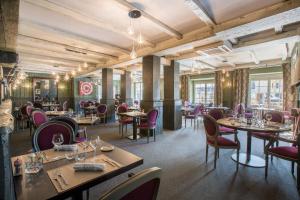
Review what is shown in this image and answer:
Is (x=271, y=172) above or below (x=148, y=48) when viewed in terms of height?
below

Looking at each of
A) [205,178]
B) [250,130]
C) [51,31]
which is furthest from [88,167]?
[51,31]

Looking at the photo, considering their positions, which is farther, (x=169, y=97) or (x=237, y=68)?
(x=237, y=68)

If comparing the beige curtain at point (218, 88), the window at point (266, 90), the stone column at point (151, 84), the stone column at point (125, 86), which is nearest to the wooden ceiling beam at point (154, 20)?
the stone column at point (151, 84)

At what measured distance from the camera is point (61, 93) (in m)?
12.0

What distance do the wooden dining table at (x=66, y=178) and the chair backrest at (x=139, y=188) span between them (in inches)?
20.0

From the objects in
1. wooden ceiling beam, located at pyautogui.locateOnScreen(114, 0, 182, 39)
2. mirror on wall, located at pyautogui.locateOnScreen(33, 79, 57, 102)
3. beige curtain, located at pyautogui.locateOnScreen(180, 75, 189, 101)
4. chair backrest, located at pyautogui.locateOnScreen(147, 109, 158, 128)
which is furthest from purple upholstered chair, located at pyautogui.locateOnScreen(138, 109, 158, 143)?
mirror on wall, located at pyautogui.locateOnScreen(33, 79, 57, 102)

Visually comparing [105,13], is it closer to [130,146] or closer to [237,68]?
[130,146]

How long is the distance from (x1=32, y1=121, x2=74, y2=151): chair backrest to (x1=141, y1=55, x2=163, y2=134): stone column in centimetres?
336

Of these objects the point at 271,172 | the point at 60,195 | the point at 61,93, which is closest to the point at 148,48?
the point at 271,172

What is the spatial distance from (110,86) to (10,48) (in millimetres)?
4904

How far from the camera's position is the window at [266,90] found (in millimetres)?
7684

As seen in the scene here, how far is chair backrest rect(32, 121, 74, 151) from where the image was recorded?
6.64 feet

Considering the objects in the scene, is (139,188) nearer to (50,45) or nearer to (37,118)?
(37,118)

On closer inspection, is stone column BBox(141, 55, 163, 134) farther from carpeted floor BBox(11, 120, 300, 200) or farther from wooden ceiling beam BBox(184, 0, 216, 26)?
wooden ceiling beam BBox(184, 0, 216, 26)
